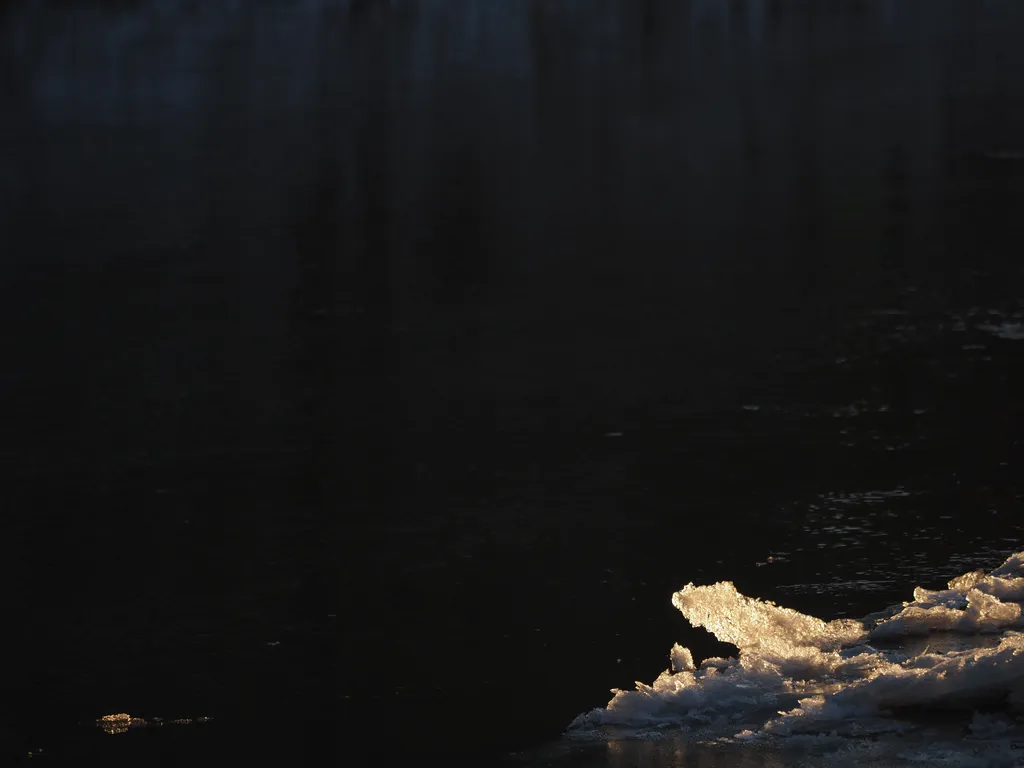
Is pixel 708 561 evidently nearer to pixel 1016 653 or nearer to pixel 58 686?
pixel 1016 653

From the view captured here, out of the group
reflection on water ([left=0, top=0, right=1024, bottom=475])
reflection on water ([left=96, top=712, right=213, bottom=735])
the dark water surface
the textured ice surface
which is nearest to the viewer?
the textured ice surface

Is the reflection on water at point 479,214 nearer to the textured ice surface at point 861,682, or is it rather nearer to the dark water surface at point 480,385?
the dark water surface at point 480,385

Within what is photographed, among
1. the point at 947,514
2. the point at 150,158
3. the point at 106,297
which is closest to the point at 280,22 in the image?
the point at 150,158

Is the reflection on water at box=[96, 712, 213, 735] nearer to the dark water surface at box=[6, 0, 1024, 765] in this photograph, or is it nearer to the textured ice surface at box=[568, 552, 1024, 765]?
the dark water surface at box=[6, 0, 1024, 765]

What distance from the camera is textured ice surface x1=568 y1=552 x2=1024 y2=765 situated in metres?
4.29

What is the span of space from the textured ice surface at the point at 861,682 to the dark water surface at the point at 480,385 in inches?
7.4

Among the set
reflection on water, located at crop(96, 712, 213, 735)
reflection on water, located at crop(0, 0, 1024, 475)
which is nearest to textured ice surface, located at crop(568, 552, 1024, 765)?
reflection on water, located at crop(96, 712, 213, 735)

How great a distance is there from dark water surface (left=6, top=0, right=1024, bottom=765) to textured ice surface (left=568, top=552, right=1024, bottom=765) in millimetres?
187

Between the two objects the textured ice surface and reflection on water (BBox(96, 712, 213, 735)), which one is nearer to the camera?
the textured ice surface

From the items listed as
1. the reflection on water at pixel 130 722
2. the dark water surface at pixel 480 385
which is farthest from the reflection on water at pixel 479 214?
the reflection on water at pixel 130 722

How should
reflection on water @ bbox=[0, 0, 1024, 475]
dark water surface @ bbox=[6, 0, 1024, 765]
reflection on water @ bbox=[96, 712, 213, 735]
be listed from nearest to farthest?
reflection on water @ bbox=[96, 712, 213, 735] → dark water surface @ bbox=[6, 0, 1024, 765] → reflection on water @ bbox=[0, 0, 1024, 475]

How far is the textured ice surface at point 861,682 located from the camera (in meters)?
4.29

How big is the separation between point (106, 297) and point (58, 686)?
5342 mm

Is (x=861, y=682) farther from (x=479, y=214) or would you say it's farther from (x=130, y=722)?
(x=479, y=214)
